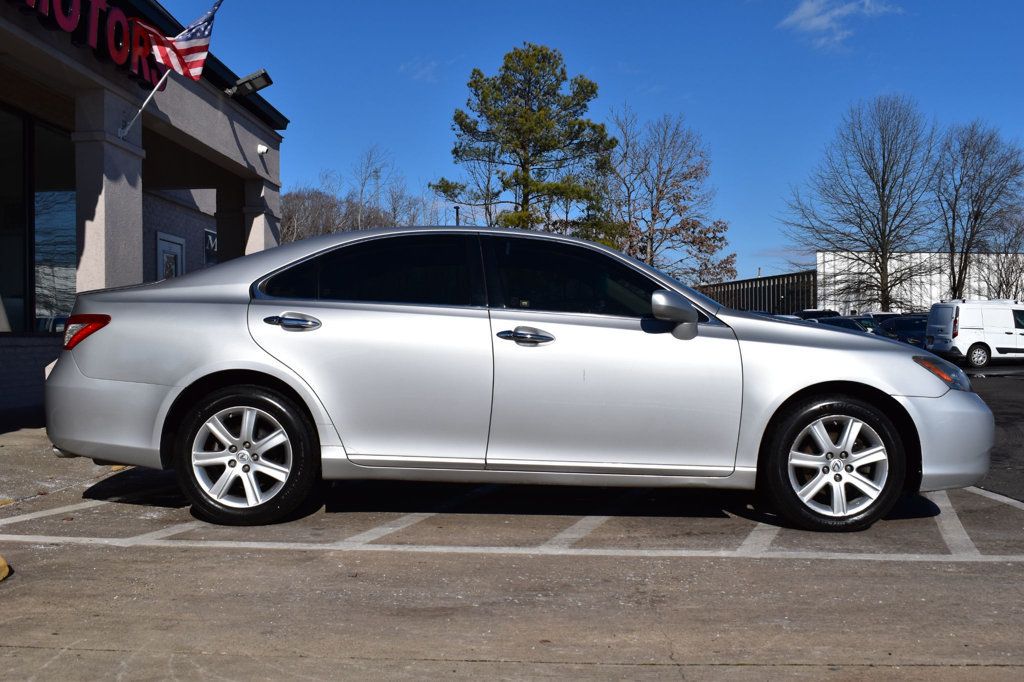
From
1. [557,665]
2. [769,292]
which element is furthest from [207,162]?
[769,292]

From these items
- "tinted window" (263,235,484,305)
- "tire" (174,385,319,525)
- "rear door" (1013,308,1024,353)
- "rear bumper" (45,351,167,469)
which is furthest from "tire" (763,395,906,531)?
"rear door" (1013,308,1024,353)

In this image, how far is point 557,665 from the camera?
3223mm

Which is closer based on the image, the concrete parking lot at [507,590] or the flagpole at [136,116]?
the concrete parking lot at [507,590]

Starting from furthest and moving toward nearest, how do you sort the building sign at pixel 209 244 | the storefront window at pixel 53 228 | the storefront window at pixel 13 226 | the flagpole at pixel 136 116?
the building sign at pixel 209 244 < the storefront window at pixel 53 228 < the storefront window at pixel 13 226 < the flagpole at pixel 136 116

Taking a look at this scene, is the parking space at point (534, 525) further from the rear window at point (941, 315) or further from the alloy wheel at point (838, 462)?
the rear window at point (941, 315)

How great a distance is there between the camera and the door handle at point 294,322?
5.12 m

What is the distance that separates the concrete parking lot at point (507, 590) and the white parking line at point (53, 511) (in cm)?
4

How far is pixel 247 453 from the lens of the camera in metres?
5.13

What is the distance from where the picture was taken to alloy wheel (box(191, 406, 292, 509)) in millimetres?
5109

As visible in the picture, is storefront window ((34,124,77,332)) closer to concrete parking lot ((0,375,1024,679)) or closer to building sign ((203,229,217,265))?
concrete parking lot ((0,375,1024,679))

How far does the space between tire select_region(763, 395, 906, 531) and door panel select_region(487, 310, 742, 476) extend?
0.28m

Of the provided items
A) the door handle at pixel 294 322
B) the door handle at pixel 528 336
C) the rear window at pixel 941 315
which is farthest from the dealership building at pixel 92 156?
the rear window at pixel 941 315

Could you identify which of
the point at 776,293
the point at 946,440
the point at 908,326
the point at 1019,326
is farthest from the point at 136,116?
the point at 776,293

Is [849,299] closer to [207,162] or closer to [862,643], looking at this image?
[207,162]
